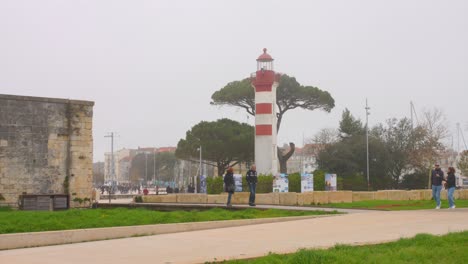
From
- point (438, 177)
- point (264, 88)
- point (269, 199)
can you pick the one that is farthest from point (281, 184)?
point (264, 88)

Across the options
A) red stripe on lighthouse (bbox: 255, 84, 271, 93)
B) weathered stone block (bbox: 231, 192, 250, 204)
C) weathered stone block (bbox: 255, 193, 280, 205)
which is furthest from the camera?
red stripe on lighthouse (bbox: 255, 84, 271, 93)

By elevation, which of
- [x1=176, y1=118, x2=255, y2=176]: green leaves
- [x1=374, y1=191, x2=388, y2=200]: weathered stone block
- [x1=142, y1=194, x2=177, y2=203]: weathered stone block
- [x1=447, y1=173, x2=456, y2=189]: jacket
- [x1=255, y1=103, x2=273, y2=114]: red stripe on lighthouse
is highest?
[x1=255, y1=103, x2=273, y2=114]: red stripe on lighthouse

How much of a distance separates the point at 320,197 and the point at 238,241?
13.5m

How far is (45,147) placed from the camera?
20516 millimetres

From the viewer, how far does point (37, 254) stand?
9328 millimetres

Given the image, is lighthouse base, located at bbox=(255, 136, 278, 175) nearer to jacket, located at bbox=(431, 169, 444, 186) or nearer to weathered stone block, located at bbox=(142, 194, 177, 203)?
weathered stone block, located at bbox=(142, 194, 177, 203)

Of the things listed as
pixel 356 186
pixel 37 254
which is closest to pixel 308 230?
pixel 37 254

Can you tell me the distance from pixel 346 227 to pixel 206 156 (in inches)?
1884

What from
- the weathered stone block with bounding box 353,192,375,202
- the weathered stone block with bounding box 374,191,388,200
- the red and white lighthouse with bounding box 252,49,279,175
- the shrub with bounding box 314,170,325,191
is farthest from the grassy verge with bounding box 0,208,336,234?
the red and white lighthouse with bounding box 252,49,279,175

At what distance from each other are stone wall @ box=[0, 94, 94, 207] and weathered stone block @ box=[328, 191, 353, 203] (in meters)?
9.48

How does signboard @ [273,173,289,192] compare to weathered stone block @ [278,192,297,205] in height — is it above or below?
above

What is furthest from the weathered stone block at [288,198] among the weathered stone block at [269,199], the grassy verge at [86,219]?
the grassy verge at [86,219]

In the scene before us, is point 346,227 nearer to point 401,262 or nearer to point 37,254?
point 401,262

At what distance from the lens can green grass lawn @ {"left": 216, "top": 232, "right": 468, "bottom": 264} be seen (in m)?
7.34
